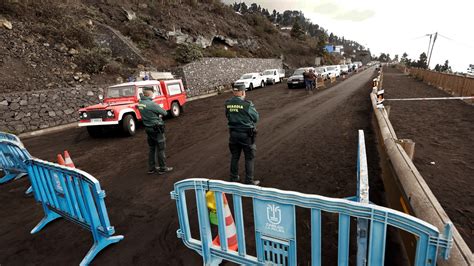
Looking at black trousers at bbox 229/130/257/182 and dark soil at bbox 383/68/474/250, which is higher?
black trousers at bbox 229/130/257/182

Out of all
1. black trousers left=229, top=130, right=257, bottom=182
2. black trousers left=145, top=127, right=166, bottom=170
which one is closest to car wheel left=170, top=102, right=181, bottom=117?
black trousers left=145, top=127, right=166, bottom=170

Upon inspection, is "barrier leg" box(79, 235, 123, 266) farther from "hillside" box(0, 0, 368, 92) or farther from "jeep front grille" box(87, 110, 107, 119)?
"hillside" box(0, 0, 368, 92)

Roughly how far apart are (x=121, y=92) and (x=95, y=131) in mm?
1809

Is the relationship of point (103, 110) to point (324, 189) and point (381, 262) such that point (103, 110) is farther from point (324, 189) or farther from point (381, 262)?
point (381, 262)

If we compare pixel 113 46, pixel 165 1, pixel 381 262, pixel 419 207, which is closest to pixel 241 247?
pixel 381 262

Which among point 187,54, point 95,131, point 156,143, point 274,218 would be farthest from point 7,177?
point 187,54

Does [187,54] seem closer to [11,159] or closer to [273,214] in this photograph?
[11,159]

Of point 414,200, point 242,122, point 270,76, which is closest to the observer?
point 414,200

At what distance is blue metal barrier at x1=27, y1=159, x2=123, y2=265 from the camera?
3240mm

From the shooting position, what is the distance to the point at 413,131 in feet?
27.2

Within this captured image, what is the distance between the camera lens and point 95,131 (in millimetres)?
9734

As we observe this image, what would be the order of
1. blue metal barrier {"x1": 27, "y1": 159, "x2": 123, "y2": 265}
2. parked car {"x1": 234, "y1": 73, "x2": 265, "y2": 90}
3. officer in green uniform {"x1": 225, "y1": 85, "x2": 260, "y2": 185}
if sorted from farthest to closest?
parked car {"x1": 234, "y1": 73, "x2": 265, "y2": 90} < officer in green uniform {"x1": 225, "y1": 85, "x2": 260, "y2": 185} < blue metal barrier {"x1": 27, "y1": 159, "x2": 123, "y2": 265}

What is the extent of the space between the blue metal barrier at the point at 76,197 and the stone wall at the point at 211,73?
1708cm

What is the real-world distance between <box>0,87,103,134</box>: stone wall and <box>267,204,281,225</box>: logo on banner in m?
12.9
